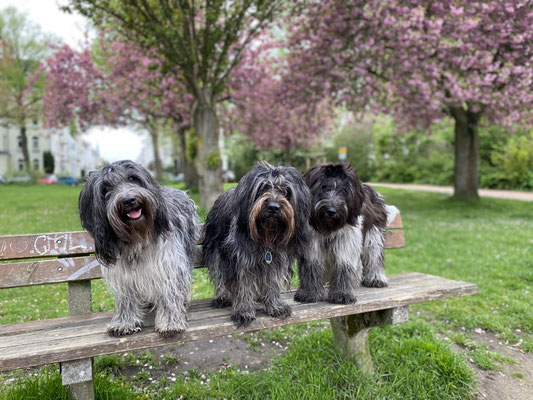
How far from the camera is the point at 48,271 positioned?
2840 millimetres

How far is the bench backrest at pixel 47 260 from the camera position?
9.06 ft

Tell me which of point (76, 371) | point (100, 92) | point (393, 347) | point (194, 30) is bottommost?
point (393, 347)

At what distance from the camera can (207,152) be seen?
10.9 meters

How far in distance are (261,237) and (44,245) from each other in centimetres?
164

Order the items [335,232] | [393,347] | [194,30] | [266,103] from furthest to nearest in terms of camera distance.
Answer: [266,103] < [194,30] < [393,347] < [335,232]

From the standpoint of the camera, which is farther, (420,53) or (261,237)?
(420,53)

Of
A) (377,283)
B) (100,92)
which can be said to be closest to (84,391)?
(377,283)

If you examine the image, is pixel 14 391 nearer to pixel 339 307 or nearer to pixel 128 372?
pixel 128 372

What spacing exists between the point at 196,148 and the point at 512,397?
959cm

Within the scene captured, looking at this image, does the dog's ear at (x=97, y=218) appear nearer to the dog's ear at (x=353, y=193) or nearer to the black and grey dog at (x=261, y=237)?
the black and grey dog at (x=261, y=237)

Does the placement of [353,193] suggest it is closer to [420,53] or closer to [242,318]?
[242,318]

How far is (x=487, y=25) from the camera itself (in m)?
9.81

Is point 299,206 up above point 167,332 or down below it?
above

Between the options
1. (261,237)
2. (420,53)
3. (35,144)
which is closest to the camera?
(261,237)
